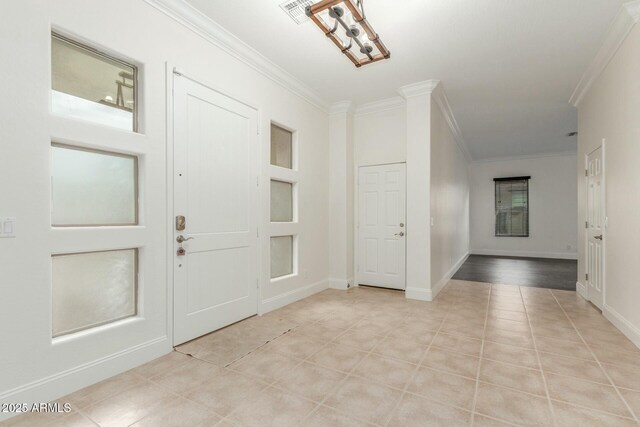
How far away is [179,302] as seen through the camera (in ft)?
8.87

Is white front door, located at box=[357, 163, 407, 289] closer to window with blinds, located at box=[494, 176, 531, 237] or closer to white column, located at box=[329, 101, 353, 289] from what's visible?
white column, located at box=[329, 101, 353, 289]

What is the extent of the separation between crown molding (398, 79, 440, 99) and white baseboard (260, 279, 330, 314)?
3051 mm

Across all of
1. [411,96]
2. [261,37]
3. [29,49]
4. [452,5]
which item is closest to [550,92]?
[411,96]

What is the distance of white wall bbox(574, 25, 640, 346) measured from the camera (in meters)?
2.76

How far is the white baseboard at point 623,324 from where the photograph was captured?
273 centimetres

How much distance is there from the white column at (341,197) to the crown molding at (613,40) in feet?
9.88

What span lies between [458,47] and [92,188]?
371 cm

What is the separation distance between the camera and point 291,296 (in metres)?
4.11

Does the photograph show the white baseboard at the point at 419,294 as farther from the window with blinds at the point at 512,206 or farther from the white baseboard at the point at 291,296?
the window with blinds at the point at 512,206

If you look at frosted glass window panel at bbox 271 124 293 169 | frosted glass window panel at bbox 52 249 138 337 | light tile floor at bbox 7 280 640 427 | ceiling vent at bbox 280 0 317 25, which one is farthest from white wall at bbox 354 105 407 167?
frosted glass window panel at bbox 52 249 138 337

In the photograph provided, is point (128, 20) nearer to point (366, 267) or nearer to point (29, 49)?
point (29, 49)

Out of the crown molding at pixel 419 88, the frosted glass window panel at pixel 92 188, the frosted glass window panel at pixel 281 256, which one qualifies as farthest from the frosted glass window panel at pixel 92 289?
the crown molding at pixel 419 88

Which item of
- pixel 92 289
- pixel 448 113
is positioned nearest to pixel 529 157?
pixel 448 113

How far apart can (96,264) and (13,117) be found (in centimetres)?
104
